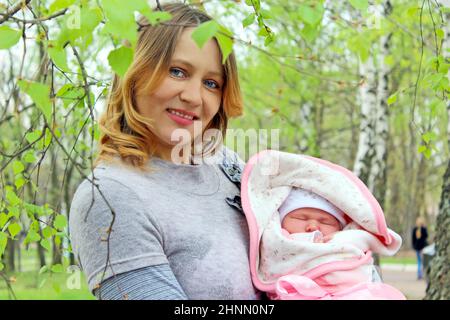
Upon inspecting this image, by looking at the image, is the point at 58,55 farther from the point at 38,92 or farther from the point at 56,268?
the point at 56,268

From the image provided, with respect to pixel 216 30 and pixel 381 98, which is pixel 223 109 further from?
pixel 381 98

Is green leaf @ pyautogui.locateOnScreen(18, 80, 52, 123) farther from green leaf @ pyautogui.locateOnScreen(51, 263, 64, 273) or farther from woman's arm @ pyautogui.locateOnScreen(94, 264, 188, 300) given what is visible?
green leaf @ pyautogui.locateOnScreen(51, 263, 64, 273)

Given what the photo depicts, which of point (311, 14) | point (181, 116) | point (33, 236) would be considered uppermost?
point (311, 14)

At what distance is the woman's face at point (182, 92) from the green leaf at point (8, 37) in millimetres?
511

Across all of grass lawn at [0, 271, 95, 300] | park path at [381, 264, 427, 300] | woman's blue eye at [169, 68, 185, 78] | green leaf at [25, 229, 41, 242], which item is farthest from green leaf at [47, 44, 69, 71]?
park path at [381, 264, 427, 300]

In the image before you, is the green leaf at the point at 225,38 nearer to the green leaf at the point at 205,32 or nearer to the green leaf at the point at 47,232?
the green leaf at the point at 205,32

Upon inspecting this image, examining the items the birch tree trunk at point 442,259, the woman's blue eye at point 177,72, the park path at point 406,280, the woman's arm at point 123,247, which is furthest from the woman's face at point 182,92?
the park path at point 406,280

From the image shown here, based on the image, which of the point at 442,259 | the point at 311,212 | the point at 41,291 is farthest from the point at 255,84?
the point at 311,212

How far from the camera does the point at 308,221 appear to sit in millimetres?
2039

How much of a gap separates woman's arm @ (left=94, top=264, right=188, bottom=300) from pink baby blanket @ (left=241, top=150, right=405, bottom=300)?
11.8 inches

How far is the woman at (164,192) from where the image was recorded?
5.29ft

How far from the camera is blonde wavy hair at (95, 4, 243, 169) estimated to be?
5.88ft

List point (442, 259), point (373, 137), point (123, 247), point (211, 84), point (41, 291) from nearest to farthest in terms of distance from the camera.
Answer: point (123, 247) → point (211, 84) → point (442, 259) → point (373, 137) → point (41, 291)

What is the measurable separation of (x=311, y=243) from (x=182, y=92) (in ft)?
1.82
